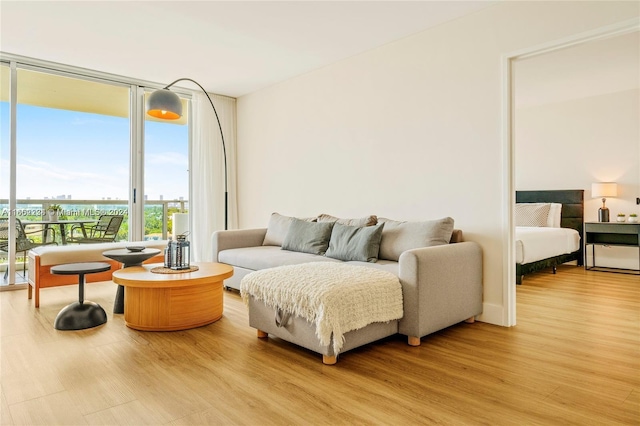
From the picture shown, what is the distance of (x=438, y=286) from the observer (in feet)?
9.13

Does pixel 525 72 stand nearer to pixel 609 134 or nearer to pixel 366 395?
pixel 609 134

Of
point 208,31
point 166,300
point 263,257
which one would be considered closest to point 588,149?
point 263,257

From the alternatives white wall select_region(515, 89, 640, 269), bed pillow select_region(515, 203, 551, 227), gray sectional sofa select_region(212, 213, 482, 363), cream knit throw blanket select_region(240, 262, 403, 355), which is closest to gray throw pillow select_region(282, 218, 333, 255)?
gray sectional sofa select_region(212, 213, 482, 363)

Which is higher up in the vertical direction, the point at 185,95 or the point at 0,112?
the point at 185,95

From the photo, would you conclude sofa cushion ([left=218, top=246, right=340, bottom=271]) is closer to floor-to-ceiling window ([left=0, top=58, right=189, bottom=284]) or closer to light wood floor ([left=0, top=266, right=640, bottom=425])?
light wood floor ([left=0, top=266, right=640, bottom=425])

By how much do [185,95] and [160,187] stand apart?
136cm

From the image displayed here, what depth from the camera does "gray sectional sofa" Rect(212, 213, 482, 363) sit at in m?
2.63

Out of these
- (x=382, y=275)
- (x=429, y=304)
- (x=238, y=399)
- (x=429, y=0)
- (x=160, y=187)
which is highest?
(x=429, y=0)

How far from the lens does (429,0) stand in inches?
124

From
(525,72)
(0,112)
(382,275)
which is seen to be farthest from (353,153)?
(0,112)

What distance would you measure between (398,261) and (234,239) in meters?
2.03

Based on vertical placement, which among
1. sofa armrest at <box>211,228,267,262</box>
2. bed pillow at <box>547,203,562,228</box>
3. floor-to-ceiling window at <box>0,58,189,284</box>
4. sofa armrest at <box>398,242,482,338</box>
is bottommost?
sofa armrest at <box>398,242,482,338</box>

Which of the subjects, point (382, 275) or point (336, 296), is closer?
point (336, 296)

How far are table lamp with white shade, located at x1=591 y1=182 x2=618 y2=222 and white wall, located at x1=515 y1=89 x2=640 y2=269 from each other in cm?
18
